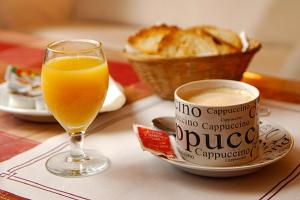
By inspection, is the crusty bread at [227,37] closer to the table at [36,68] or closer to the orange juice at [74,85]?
the table at [36,68]

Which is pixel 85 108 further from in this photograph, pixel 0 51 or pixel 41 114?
pixel 0 51

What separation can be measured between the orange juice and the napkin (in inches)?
3.7

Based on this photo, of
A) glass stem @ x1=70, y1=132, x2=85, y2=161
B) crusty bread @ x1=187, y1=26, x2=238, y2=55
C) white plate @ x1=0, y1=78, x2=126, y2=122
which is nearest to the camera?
glass stem @ x1=70, y1=132, x2=85, y2=161

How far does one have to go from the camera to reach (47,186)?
762mm

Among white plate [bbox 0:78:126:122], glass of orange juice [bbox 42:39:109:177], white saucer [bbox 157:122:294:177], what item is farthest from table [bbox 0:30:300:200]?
white saucer [bbox 157:122:294:177]

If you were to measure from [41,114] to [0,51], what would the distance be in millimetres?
666

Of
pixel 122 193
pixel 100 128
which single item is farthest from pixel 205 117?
pixel 100 128

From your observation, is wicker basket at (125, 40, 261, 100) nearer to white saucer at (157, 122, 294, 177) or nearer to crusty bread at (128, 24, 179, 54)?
crusty bread at (128, 24, 179, 54)

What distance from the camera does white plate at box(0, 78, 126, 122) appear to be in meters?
0.98

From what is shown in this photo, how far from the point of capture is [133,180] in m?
0.78

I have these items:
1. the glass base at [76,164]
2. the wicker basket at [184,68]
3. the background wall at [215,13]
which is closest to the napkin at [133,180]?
the glass base at [76,164]

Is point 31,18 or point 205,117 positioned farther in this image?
point 31,18

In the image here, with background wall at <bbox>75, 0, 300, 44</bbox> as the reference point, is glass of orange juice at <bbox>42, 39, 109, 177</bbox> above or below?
above

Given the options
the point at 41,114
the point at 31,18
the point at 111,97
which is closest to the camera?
the point at 41,114
